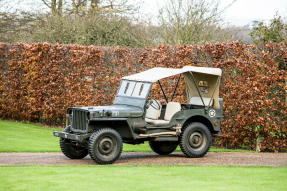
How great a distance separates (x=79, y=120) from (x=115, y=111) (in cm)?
81

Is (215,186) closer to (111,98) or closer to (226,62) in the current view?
(226,62)

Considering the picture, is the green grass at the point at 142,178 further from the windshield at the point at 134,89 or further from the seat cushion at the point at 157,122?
the windshield at the point at 134,89

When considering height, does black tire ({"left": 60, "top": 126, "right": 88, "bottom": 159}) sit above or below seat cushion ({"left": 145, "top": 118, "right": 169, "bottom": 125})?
below

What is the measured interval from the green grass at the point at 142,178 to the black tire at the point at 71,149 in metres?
1.42

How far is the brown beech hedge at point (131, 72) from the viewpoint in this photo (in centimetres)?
1198

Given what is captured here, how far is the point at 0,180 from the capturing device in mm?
7527

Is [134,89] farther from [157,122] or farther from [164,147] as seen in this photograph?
[164,147]

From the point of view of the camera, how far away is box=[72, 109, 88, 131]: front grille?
9.98m

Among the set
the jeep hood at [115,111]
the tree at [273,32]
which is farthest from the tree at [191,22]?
the jeep hood at [115,111]

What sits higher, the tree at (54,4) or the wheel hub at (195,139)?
the tree at (54,4)

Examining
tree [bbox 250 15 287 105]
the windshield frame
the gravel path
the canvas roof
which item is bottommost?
the gravel path

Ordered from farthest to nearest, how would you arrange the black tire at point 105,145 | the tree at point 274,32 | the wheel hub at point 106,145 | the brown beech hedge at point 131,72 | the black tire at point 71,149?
1. the tree at point 274,32
2. the brown beech hedge at point 131,72
3. the black tire at point 71,149
4. the wheel hub at point 106,145
5. the black tire at point 105,145

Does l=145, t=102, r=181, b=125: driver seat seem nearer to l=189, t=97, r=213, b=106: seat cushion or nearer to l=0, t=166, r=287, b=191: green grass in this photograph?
l=189, t=97, r=213, b=106: seat cushion

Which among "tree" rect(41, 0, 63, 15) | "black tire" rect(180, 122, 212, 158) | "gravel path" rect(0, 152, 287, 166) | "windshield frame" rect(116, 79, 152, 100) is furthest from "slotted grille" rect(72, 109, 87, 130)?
"tree" rect(41, 0, 63, 15)
